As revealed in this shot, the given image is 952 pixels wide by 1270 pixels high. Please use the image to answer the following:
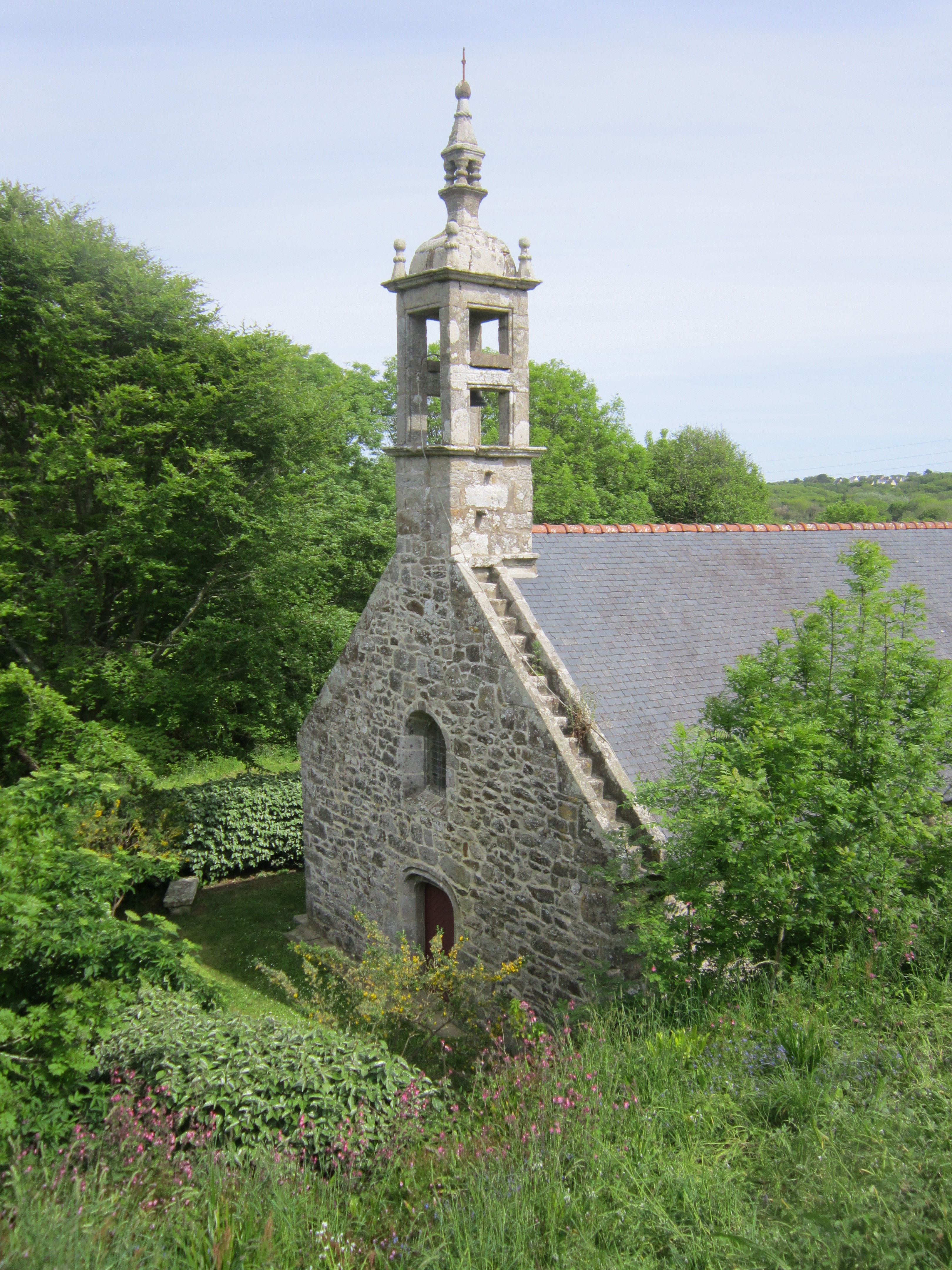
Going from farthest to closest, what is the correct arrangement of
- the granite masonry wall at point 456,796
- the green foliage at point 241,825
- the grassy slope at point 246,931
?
the green foliage at point 241,825, the grassy slope at point 246,931, the granite masonry wall at point 456,796

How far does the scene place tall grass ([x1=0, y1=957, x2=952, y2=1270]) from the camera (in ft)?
12.8

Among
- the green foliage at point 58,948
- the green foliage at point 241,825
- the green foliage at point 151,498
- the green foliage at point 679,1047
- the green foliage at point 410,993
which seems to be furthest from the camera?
the green foliage at point 241,825

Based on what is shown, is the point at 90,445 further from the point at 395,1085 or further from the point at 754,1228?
the point at 754,1228

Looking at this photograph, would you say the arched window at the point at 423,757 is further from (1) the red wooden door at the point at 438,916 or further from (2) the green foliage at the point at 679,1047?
(2) the green foliage at the point at 679,1047

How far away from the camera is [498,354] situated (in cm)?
1087

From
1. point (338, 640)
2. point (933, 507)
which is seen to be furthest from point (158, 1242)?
point (933, 507)

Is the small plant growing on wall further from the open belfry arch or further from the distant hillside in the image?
the distant hillside

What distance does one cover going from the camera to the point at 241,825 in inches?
641

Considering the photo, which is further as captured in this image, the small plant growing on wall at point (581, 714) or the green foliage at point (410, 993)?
the small plant growing on wall at point (581, 714)

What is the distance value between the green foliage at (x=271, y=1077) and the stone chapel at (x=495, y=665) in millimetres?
2779

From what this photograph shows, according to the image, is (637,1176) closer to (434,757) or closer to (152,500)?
(434,757)

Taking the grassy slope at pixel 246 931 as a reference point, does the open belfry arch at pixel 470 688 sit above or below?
above

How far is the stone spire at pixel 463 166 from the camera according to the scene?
1059 centimetres

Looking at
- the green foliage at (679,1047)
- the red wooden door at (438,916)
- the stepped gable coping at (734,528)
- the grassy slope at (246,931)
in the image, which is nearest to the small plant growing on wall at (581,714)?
the stepped gable coping at (734,528)
